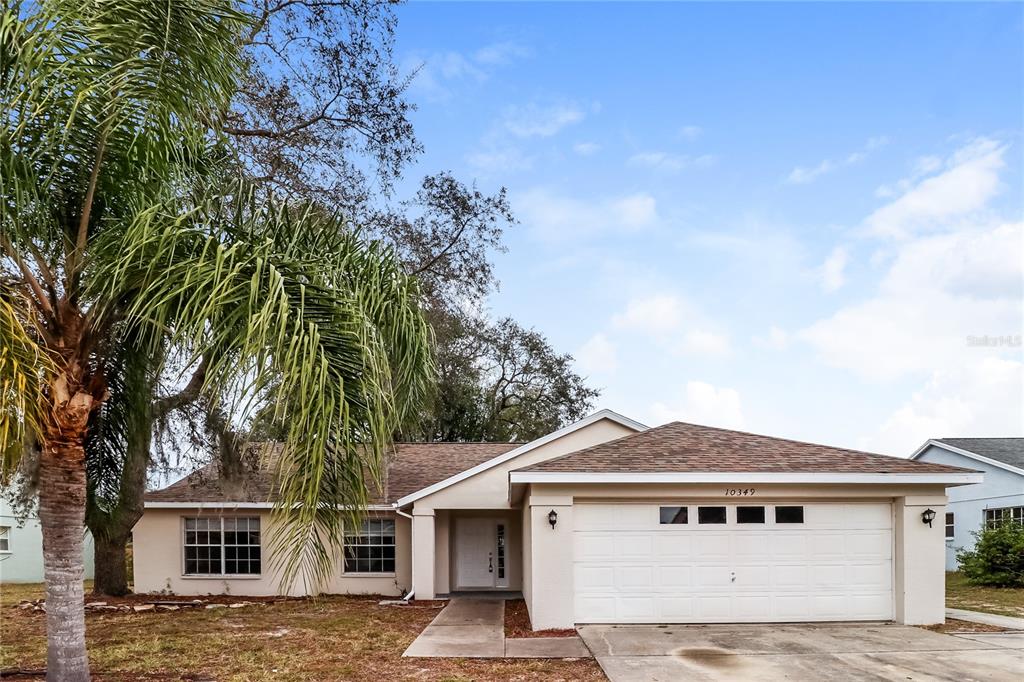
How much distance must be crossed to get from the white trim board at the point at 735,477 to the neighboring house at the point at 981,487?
1230 cm

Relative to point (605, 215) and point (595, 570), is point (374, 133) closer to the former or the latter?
point (605, 215)

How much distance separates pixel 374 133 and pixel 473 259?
497 cm

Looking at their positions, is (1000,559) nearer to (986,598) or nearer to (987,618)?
(986,598)

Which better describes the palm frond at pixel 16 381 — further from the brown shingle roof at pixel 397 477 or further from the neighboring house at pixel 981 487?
the neighboring house at pixel 981 487

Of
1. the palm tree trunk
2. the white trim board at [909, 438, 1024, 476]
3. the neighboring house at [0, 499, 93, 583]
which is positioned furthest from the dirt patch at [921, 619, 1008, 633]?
the neighboring house at [0, 499, 93, 583]

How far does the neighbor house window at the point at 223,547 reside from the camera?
681 inches

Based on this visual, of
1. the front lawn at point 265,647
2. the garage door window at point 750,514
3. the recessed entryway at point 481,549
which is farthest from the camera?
the recessed entryway at point 481,549

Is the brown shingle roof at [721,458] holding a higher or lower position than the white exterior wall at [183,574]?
higher

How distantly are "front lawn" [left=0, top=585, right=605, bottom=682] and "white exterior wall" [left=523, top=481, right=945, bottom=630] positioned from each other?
7.10 ft

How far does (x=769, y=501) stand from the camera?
11883 mm

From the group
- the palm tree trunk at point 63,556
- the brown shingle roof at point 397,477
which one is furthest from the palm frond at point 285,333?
the brown shingle roof at point 397,477

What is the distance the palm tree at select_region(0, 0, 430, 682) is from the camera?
5672 millimetres

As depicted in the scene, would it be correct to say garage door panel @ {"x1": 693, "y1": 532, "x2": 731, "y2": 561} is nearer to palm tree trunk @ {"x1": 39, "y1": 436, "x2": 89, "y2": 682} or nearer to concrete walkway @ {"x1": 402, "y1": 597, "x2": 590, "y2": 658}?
concrete walkway @ {"x1": 402, "y1": 597, "x2": 590, "y2": 658}

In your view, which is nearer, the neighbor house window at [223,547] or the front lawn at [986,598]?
the front lawn at [986,598]
